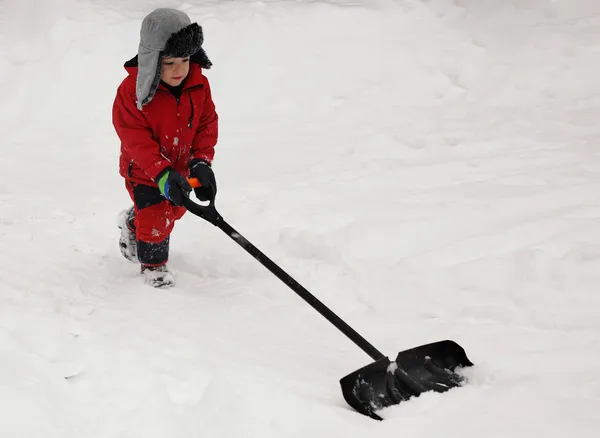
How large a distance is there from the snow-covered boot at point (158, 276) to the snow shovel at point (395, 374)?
84 cm

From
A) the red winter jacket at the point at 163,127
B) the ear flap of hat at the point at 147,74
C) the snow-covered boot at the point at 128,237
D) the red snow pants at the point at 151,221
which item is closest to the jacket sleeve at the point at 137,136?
the red winter jacket at the point at 163,127

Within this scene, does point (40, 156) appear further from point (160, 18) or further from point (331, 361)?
Result: point (331, 361)

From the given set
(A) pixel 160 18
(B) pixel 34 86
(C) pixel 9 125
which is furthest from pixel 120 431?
(B) pixel 34 86

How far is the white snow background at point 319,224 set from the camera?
6.57ft

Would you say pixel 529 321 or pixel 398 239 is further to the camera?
pixel 398 239

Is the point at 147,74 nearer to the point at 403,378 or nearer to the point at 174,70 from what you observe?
the point at 174,70

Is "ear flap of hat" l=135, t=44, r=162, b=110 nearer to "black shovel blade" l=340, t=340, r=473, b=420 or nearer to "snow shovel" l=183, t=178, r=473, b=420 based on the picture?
"snow shovel" l=183, t=178, r=473, b=420

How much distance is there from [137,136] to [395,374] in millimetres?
1519

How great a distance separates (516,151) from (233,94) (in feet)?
8.33

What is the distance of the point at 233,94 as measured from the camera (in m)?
5.66

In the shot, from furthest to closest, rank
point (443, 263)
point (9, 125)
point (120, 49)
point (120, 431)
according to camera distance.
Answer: point (120, 49) < point (9, 125) < point (443, 263) < point (120, 431)

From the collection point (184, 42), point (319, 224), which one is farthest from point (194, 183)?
point (319, 224)

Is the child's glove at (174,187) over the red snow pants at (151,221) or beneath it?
over

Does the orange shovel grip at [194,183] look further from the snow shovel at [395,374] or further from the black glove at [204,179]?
the snow shovel at [395,374]
